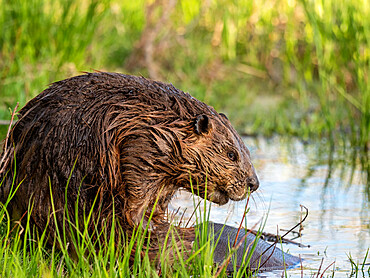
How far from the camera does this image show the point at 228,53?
366 inches

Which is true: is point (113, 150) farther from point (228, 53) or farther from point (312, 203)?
point (228, 53)

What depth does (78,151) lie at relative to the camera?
3166 mm

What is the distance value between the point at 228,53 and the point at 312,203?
466cm

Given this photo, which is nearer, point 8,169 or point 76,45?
point 8,169

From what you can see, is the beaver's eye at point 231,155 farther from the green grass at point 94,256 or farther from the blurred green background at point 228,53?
the blurred green background at point 228,53

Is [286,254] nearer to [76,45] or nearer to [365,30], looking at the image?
[365,30]

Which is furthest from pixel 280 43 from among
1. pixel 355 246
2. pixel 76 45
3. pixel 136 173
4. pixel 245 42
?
pixel 136 173

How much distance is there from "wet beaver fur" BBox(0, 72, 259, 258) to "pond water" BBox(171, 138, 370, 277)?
23 centimetres

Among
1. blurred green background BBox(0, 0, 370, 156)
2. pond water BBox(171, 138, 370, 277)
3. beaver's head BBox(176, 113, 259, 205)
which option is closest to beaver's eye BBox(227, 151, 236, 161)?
beaver's head BBox(176, 113, 259, 205)

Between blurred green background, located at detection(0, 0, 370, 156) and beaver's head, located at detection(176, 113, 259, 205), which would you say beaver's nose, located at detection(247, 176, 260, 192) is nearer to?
beaver's head, located at detection(176, 113, 259, 205)

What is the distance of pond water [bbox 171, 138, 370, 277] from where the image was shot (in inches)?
154

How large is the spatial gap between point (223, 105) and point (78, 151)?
5.31 meters

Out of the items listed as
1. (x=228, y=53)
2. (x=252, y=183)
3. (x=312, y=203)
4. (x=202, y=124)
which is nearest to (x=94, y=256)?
(x=202, y=124)

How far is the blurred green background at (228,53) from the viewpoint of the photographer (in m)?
6.38
